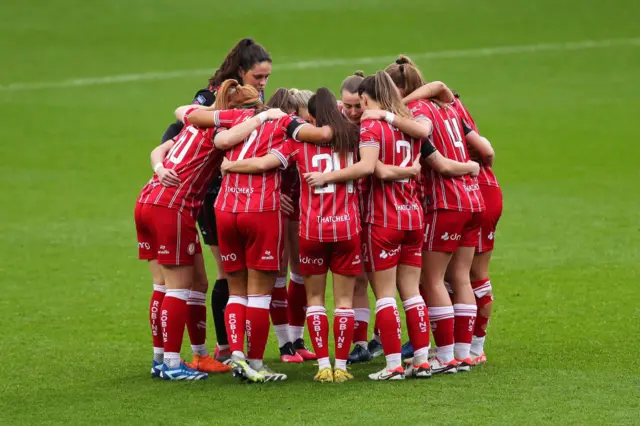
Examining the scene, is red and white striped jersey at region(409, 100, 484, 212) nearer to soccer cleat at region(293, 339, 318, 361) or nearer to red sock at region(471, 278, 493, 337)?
red sock at region(471, 278, 493, 337)

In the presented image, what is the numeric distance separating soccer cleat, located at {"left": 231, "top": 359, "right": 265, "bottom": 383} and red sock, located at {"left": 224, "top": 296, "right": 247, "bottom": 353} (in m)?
0.09

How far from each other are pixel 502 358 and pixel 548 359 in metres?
0.34

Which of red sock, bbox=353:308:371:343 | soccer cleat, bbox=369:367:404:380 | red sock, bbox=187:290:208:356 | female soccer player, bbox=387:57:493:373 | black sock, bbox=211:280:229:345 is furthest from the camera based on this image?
black sock, bbox=211:280:229:345

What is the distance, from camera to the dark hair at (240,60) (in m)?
8.53

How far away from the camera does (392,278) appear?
7.74m

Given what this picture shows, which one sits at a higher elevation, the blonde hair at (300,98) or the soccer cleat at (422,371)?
the blonde hair at (300,98)

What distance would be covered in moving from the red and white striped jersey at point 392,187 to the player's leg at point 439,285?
25 centimetres

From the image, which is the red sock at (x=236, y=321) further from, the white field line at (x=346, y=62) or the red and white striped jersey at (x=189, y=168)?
the white field line at (x=346, y=62)

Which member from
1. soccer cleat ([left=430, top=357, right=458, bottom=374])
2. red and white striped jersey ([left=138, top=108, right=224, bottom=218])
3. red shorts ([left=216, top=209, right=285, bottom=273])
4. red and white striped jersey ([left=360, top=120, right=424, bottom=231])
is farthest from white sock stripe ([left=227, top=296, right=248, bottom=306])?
soccer cleat ([left=430, top=357, right=458, bottom=374])

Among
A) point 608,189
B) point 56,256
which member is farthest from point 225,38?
point 56,256

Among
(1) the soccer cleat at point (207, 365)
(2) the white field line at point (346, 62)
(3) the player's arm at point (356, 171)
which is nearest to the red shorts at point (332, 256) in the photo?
(3) the player's arm at point (356, 171)

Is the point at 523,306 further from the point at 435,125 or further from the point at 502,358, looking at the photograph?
the point at 435,125

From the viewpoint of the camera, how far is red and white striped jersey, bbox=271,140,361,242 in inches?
299

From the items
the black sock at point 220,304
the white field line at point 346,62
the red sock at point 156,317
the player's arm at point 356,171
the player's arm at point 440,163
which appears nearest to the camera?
the player's arm at point 356,171
